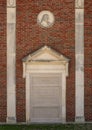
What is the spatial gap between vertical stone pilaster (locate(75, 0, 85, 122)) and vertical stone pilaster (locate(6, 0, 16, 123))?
243 centimetres

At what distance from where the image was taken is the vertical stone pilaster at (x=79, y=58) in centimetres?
2730

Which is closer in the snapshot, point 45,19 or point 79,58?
point 45,19

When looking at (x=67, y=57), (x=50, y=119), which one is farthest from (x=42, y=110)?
(x=67, y=57)

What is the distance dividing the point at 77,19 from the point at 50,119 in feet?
13.4

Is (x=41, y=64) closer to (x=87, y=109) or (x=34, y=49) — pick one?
(x=34, y=49)

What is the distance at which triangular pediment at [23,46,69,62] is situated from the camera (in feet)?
88.8

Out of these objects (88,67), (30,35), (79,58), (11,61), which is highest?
(30,35)

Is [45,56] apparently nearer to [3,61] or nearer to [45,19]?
[45,19]

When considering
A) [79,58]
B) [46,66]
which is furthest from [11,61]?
[79,58]

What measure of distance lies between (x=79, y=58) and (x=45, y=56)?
4.40 feet

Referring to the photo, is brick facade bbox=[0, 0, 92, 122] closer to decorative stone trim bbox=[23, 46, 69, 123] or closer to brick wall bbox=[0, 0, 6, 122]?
brick wall bbox=[0, 0, 6, 122]

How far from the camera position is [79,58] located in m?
27.3

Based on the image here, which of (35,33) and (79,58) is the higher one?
(35,33)

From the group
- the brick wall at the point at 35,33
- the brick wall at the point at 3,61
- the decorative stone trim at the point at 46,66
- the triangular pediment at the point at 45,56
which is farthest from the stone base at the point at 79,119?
the brick wall at the point at 3,61
